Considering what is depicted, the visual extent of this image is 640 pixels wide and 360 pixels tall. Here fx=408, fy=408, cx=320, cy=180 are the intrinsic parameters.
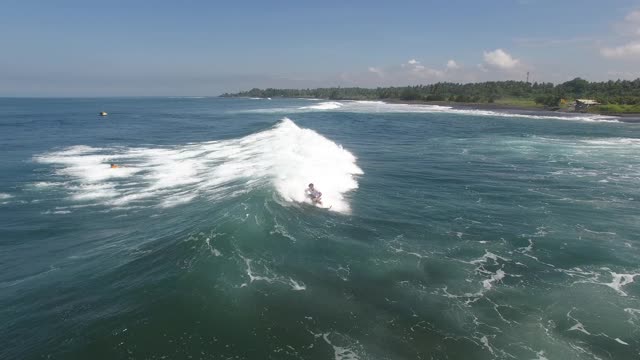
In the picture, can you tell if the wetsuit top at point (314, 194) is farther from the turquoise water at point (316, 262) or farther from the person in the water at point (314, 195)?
the turquoise water at point (316, 262)

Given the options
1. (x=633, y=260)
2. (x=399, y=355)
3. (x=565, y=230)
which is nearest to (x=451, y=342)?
(x=399, y=355)

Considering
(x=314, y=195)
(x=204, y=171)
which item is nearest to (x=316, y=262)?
(x=314, y=195)

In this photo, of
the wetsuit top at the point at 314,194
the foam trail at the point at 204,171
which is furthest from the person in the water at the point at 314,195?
the foam trail at the point at 204,171

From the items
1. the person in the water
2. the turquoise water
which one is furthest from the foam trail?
the person in the water

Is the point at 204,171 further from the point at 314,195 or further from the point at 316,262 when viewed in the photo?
the point at 316,262

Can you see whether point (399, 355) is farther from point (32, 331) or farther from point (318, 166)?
point (318, 166)

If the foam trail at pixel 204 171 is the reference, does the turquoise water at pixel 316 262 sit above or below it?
below

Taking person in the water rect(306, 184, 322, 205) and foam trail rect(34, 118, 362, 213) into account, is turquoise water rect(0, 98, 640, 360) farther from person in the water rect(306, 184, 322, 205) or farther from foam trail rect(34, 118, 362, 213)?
person in the water rect(306, 184, 322, 205)

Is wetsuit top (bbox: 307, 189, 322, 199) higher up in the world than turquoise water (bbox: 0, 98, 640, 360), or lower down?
higher up
